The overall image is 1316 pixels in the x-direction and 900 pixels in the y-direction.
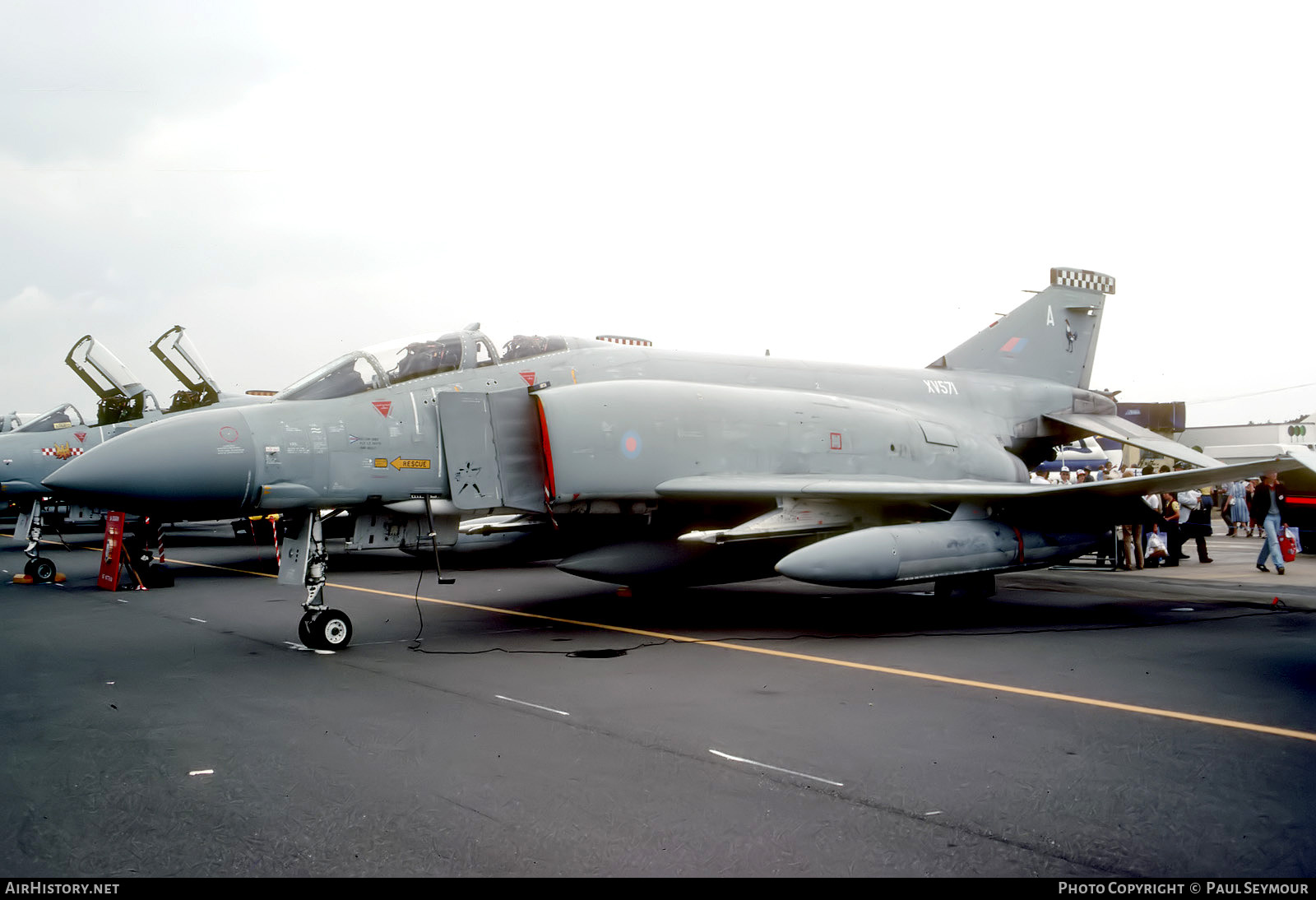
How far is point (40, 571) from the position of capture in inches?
481

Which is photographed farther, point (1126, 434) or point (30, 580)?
point (1126, 434)

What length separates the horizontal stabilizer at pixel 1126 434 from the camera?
1162 centimetres

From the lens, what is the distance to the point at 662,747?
4.13 m

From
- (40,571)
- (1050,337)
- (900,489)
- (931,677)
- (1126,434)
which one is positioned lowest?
(40,571)

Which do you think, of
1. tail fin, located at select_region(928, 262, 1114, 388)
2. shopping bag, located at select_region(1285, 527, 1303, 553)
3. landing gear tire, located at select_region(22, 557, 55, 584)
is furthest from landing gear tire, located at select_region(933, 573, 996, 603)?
landing gear tire, located at select_region(22, 557, 55, 584)

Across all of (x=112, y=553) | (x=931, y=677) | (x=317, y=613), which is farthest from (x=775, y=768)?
(x=112, y=553)

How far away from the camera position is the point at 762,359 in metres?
10.5

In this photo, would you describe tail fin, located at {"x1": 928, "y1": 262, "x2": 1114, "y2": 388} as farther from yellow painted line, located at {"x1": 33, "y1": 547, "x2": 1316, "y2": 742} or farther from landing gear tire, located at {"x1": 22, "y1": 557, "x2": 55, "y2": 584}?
landing gear tire, located at {"x1": 22, "y1": 557, "x2": 55, "y2": 584}

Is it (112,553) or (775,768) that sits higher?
(112,553)

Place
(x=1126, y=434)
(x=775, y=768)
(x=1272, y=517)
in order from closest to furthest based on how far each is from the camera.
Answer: (x=775, y=768), (x=1126, y=434), (x=1272, y=517)

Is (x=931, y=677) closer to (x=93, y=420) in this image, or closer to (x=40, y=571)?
(x=40, y=571)

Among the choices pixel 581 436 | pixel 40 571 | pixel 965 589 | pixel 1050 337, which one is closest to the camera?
pixel 581 436

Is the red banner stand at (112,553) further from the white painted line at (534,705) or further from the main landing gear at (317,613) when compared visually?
the white painted line at (534,705)

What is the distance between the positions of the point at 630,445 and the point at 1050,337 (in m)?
8.43
